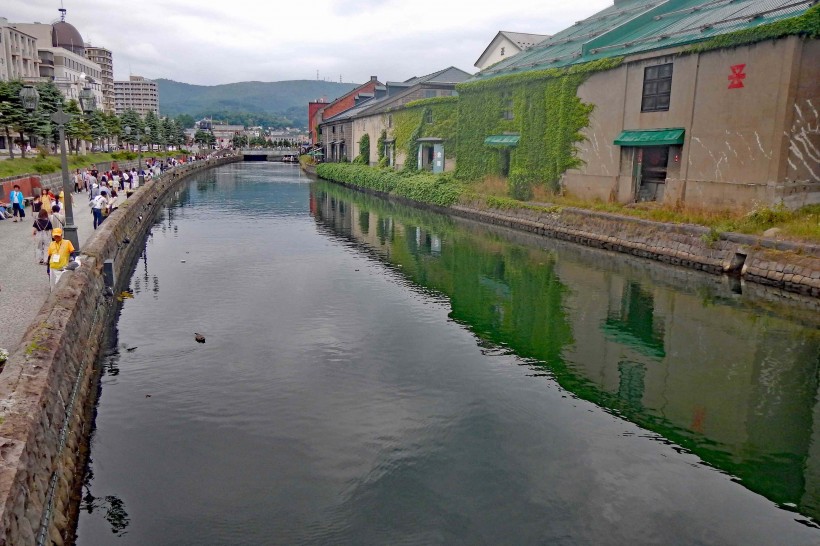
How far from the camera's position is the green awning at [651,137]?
26.2m

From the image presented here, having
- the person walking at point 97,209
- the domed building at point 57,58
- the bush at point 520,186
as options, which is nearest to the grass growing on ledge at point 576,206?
the bush at point 520,186

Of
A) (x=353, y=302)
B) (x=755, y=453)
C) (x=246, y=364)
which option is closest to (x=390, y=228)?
(x=353, y=302)

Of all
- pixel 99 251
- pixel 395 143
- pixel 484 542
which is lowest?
pixel 484 542

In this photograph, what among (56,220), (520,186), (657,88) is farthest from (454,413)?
(520,186)

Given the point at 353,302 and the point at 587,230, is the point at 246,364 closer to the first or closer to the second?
the point at 353,302

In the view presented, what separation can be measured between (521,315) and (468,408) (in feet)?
23.4

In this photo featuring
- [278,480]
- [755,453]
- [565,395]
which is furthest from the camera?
[565,395]

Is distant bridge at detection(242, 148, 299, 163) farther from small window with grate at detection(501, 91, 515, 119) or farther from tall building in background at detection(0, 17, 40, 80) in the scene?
small window with grate at detection(501, 91, 515, 119)

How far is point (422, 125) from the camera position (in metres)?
50.6

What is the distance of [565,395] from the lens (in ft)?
39.3

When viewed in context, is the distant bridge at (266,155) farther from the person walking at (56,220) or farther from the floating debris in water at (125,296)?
the floating debris in water at (125,296)

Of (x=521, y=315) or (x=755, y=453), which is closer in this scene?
(x=755, y=453)

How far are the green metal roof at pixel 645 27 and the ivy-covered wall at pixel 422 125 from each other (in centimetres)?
443

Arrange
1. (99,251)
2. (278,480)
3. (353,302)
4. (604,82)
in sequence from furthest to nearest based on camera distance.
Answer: (604,82) < (353,302) < (99,251) < (278,480)
